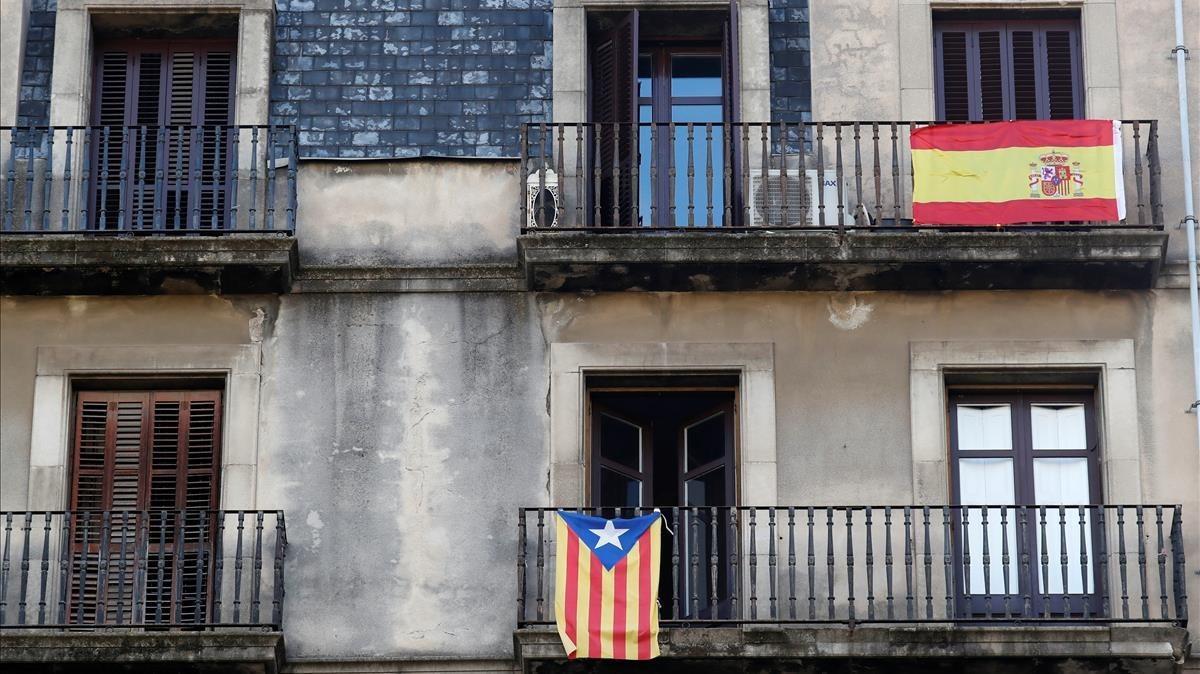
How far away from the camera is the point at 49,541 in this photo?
23656 mm

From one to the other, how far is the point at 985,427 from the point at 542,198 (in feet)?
14.2

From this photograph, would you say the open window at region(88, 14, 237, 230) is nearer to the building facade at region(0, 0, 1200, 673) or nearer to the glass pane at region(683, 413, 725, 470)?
the building facade at region(0, 0, 1200, 673)

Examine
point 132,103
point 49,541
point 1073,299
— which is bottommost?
point 49,541

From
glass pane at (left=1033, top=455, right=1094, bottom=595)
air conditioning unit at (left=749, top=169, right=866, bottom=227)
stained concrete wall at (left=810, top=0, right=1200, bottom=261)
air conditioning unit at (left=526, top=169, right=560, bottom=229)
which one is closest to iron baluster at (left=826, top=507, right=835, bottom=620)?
glass pane at (left=1033, top=455, right=1094, bottom=595)

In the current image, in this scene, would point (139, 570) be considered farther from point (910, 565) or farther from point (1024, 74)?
point (1024, 74)

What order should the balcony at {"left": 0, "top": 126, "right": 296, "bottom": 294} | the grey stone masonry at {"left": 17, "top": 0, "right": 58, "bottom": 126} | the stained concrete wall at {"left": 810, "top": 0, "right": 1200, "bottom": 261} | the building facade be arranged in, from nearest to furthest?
the building facade < the balcony at {"left": 0, "top": 126, "right": 296, "bottom": 294} < the stained concrete wall at {"left": 810, "top": 0, "right": 1200, "bottom": 261} < the grey stone masonry at {"left": 17, "top": 0, "right": 58, "bottom": 126}

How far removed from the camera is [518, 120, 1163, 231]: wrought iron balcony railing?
2448 centimetres

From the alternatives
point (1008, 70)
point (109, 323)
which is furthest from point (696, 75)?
point (109, 323)

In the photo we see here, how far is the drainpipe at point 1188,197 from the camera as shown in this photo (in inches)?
944

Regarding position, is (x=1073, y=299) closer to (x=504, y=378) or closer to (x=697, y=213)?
(x=697, y=213)

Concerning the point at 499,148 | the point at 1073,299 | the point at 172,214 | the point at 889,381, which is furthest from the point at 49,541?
the point at 1073,299

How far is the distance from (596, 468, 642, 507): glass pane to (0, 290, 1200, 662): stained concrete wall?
67 cm

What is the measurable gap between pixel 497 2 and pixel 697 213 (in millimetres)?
2975

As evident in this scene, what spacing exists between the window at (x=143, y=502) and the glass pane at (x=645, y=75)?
15.9 feet
